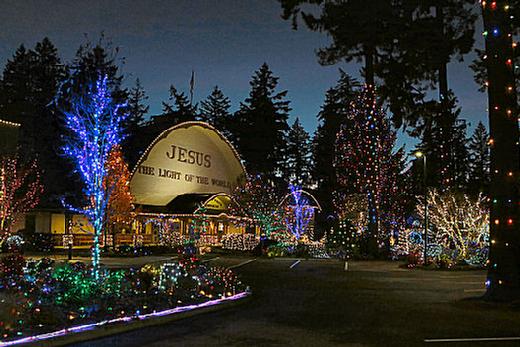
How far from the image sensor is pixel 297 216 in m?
45.9

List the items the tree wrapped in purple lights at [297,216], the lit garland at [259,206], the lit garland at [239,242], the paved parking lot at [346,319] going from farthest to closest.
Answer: the tree wrapped in purple lights at [297,216] → the lit garland at [259,206] → the lit garland at [239,242] → the paved parking lot at [346,319]

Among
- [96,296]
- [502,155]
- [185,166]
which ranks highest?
[185,166]

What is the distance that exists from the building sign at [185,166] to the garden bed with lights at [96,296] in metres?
25.6

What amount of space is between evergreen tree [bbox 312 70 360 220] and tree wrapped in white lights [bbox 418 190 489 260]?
4211 centimetres

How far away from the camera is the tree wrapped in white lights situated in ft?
93.0

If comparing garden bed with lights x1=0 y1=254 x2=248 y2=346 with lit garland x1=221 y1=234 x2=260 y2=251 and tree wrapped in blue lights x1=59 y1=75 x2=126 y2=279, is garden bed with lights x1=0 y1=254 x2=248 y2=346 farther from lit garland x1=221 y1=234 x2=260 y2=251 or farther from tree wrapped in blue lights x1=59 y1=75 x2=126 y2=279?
lit garland x1=221 y1=234 x2=260 y2=251

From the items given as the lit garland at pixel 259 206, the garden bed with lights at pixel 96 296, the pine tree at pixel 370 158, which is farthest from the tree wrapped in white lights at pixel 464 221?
the lit garland at pixel 259 206

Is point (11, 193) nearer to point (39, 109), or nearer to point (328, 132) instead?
point (39, 109)

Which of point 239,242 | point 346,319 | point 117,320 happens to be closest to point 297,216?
point 239,242

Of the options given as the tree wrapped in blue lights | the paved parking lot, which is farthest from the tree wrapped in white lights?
the tree wrapped in blue lights

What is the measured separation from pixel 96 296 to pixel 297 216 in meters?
34.4

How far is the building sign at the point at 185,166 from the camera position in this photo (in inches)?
1699

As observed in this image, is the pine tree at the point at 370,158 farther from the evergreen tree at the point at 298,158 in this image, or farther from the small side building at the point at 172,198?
the evergreen tree at the point at 298,158

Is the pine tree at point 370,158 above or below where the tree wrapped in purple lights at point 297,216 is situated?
above
